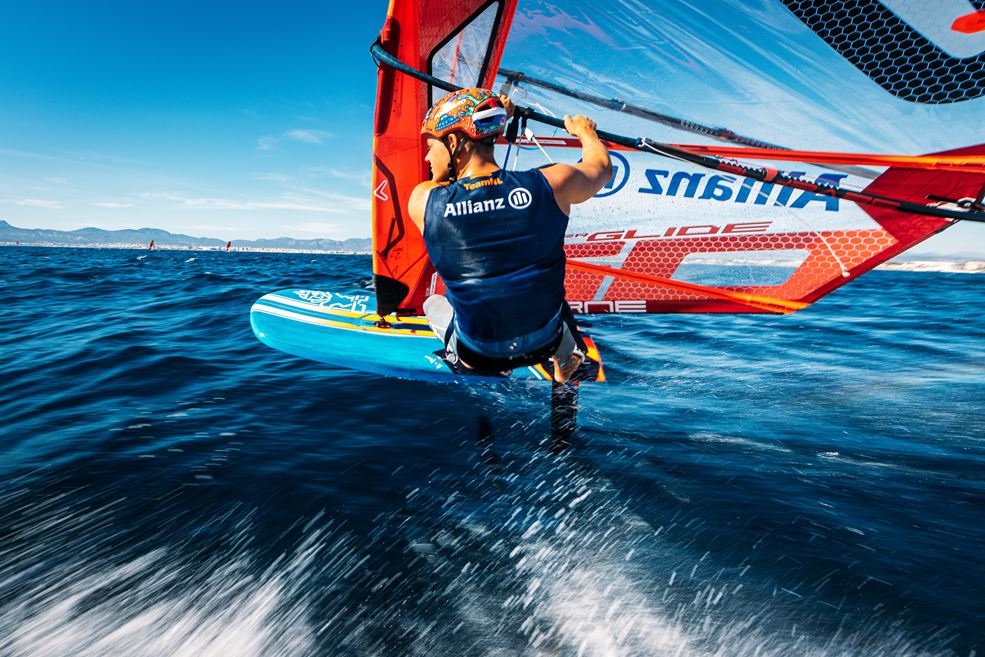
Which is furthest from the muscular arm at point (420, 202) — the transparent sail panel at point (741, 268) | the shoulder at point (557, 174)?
the transparent sail panel at point (741, 268)

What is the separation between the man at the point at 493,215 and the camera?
2236 mm

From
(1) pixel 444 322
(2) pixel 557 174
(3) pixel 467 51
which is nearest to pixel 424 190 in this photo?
(2) pixel 557 174

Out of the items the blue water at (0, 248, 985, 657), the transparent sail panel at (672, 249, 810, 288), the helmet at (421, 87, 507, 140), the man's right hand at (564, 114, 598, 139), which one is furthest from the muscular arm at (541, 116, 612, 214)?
the transparent sail panel at (672, 249, 810, 288)

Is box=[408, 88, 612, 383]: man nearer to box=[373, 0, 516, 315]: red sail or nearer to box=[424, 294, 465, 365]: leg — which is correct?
box=[424, 294, 465, 365]: leg

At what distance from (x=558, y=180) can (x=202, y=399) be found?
13.6 feet

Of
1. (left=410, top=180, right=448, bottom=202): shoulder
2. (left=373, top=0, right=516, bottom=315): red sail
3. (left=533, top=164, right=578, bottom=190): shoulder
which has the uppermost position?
(left=373, top=0, right=516, bottom=315): red sail

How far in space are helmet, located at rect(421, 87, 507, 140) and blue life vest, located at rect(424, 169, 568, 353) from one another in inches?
10.0

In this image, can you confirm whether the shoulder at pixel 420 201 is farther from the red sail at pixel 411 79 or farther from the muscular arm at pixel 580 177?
the red sail at pixel 411 79

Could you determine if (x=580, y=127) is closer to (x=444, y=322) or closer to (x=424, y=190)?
(x=424, y=190)

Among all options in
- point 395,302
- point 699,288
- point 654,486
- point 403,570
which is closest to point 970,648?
point 654,486

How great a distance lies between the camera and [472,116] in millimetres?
2311

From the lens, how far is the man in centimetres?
224

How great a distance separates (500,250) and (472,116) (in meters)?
0.68

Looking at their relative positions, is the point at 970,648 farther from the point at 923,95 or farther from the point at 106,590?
the point at 923,95
